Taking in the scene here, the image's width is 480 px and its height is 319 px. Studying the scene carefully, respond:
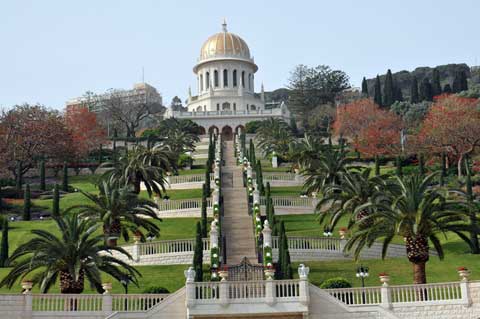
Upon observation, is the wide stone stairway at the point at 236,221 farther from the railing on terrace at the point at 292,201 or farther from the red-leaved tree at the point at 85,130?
the red-leaved tree at the point at 85,130

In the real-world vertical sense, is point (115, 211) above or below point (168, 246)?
above

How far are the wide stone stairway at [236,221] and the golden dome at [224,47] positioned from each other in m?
58.0

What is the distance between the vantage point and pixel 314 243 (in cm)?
3916

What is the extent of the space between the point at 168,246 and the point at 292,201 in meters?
15.7

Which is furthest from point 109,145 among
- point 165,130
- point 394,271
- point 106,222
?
point 394,271

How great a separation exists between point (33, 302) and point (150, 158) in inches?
1147

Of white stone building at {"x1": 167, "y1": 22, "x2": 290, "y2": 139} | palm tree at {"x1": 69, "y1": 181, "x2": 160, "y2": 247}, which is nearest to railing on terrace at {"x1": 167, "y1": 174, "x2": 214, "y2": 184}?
palm tree at {"x1": 69, "y1": 181, "x2": 160, "y2": 247}

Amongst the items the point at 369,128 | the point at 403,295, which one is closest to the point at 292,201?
the point at 403,295

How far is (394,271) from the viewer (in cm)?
3456

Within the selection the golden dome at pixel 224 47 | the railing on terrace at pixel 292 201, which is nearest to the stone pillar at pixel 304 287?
the railing on terrace at pixel 292 201

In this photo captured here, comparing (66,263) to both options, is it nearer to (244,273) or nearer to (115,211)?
(244,273)

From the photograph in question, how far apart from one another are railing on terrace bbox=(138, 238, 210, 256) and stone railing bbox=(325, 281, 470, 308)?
1171cm

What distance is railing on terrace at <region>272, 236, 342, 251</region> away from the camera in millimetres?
38906

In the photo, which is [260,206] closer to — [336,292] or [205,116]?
[336,292]
